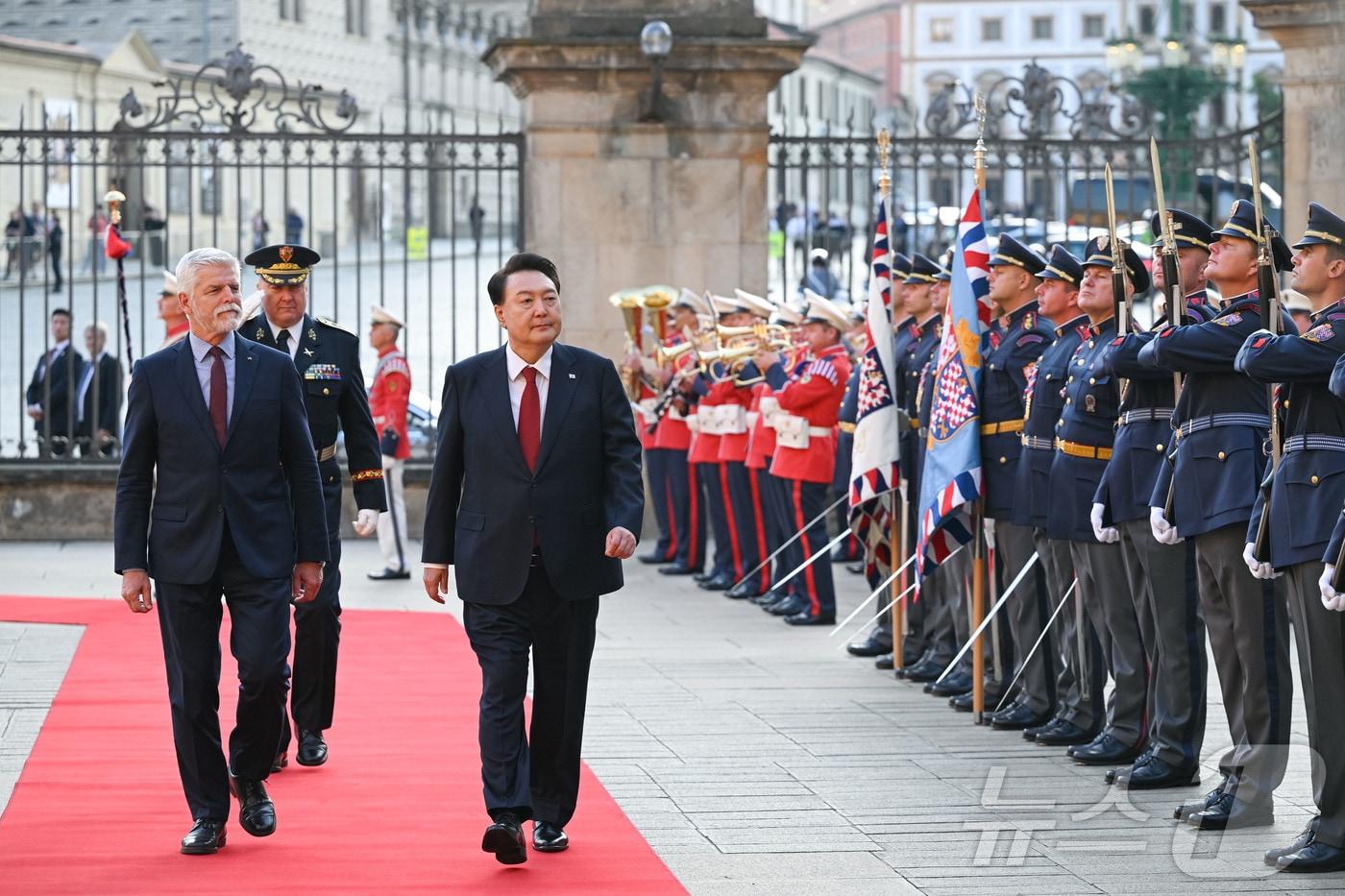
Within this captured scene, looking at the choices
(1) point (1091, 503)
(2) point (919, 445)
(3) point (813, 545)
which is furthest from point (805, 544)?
(1) point (1091, 503)

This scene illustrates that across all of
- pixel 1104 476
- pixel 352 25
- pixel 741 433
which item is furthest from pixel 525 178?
pixel 352 25

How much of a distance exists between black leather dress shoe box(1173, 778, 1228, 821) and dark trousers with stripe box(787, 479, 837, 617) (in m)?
5.22

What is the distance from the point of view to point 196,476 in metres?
6.64


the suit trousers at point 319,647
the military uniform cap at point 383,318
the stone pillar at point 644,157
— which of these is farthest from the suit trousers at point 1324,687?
the stone pillar at point 644,157

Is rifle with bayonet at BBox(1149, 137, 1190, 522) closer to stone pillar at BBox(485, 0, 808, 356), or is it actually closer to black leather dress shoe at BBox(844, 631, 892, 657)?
black leather dress shoe at BBox(844, 631, 892, 657)

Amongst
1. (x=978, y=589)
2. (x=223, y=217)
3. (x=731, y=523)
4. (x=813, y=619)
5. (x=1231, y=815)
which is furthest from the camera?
(x=223, y=217)

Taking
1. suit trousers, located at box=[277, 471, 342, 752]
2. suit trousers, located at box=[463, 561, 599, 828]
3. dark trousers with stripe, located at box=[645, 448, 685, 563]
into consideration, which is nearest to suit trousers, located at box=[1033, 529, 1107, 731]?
suit trousers, located at box=[463, 561, 599, 828]

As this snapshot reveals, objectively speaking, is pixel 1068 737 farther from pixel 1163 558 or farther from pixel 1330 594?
pixel 1330 594

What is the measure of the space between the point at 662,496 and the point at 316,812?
8.59 meters

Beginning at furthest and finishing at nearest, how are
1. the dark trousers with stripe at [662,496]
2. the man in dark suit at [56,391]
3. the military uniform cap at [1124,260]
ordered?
the man in dark suit at [56,391] < the dark trousers with stripe at [662,496] < the military uniform cap at [1124,260]

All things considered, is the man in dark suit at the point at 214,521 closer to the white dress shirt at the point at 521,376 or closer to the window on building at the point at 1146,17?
the white dress shirt at the point at 521,376

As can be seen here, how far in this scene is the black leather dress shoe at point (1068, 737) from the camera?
8.47 metres

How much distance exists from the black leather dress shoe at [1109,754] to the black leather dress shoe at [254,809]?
3.05 metres

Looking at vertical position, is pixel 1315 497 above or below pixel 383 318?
below
